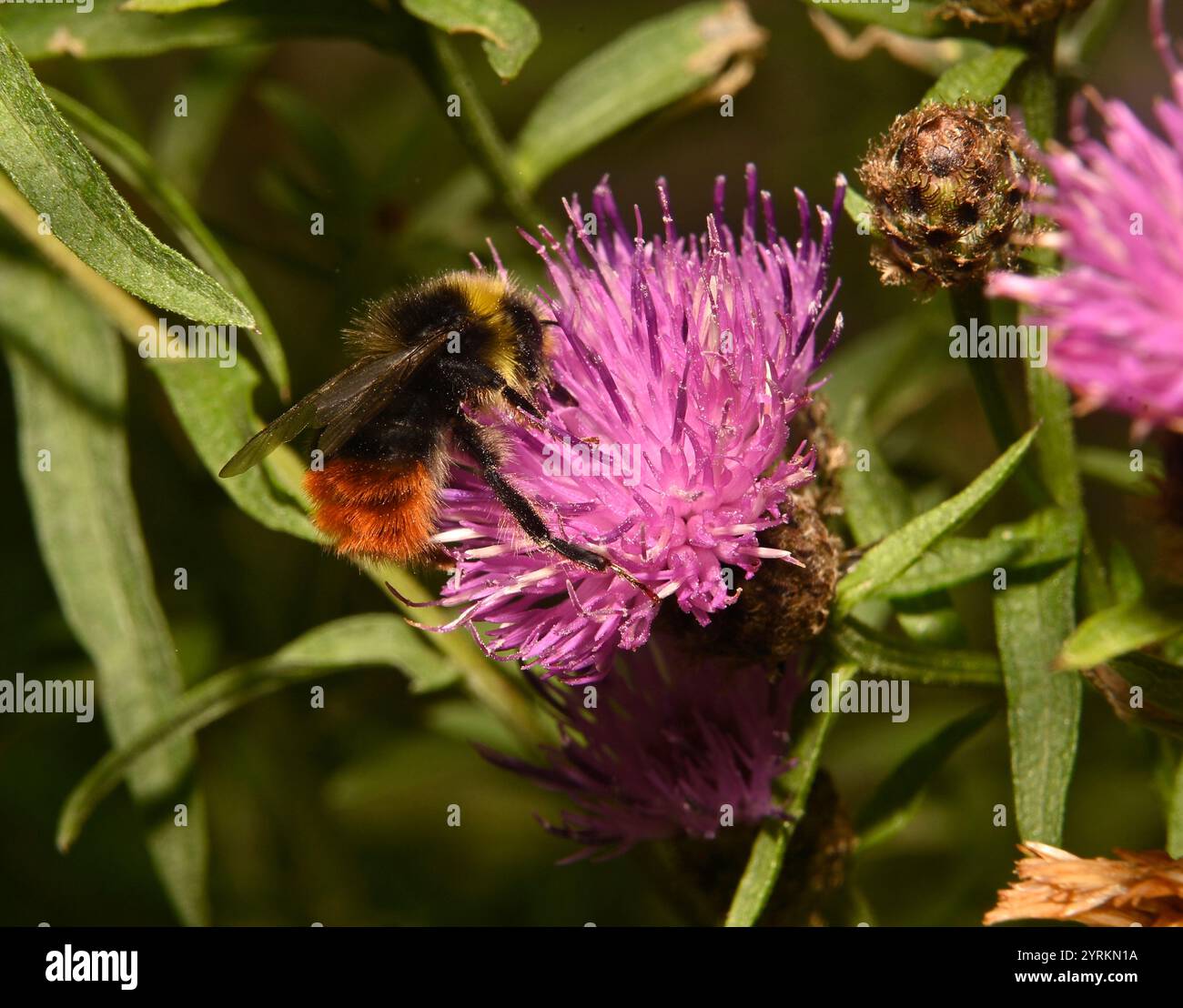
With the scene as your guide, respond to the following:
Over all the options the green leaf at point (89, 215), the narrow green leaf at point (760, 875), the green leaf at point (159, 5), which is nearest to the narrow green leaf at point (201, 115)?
the green leaf at point (159, 5)

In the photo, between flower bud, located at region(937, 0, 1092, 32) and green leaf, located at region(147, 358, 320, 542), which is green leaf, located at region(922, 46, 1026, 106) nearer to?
flower bud, located at region(937, 0, 1092, 32)

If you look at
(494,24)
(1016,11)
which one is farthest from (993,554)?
(494,24)

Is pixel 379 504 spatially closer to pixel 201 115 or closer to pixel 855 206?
pixel 855 206

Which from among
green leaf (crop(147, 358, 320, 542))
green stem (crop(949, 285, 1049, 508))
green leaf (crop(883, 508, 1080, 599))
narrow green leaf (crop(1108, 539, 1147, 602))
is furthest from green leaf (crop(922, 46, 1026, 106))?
green leaf (crop(147, 358, 320, 542))

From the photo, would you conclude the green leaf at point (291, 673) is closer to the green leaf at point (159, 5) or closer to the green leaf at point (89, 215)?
the green leaf at point (89, 215)

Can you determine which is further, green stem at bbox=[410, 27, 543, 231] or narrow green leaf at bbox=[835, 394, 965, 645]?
green stem at bbox=[410, 27, 543, 231]
